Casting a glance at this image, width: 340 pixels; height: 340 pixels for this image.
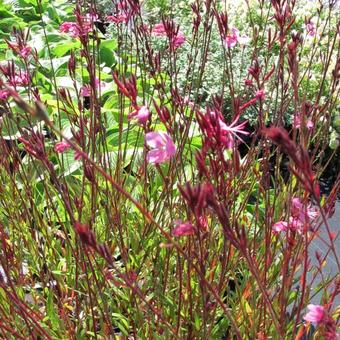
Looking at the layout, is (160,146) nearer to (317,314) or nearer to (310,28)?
(317,314)

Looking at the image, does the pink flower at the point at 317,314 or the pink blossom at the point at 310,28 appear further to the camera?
the pink blossom at the point at 310,28

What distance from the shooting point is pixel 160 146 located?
107 cm

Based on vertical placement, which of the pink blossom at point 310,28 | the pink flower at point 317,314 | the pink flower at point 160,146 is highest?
the pink flower at point 160,146

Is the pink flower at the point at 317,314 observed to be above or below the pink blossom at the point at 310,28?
below

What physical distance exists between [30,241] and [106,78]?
2.01 meters

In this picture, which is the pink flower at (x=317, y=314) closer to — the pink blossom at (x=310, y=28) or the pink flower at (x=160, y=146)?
the pink flower at (x=160, y=146)

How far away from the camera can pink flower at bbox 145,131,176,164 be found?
1049 mm

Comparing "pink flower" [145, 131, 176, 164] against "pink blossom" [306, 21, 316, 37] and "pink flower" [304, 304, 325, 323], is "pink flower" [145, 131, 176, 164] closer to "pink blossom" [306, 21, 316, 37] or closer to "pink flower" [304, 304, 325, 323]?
"pink flower" [304, 304, 325, 323]

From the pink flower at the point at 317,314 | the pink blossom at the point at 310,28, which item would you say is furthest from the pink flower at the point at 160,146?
the pink blossom at the point at 310,28

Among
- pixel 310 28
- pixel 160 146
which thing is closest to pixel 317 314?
pixel 160 146

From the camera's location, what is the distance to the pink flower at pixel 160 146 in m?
1.05

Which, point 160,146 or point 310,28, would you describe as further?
point 310,28

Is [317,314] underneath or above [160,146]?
underneath

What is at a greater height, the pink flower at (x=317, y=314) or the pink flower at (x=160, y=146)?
the pink flower at (x=160, y=146)
